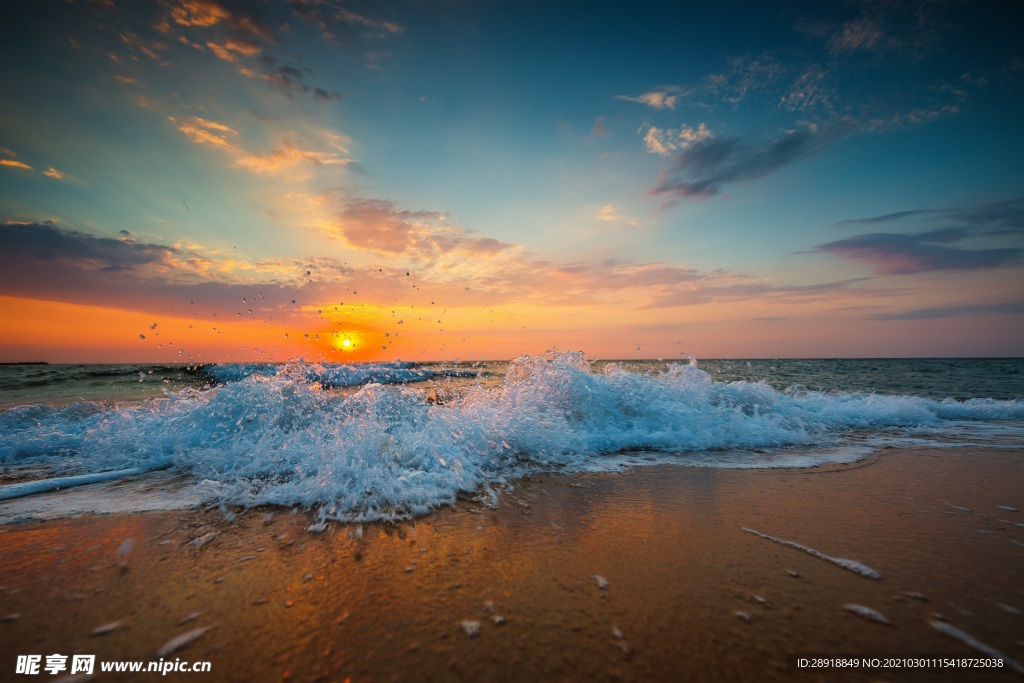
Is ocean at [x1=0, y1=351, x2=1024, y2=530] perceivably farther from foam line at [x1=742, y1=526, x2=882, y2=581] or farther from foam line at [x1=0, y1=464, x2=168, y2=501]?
foam line at [x1=742, y1=526, x2=882, y2=581]

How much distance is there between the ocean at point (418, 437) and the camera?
3.49 m

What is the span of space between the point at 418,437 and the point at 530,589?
2.61m

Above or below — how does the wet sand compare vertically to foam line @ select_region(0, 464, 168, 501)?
below

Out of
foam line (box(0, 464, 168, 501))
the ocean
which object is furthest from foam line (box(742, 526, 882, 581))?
foam line (box(0, 464, 168, 501))

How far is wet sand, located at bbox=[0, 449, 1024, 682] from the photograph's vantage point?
1538 mm

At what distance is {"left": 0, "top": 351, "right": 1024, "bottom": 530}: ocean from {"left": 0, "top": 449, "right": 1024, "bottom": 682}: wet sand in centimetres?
55

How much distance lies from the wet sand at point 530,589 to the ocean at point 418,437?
1.79 ft

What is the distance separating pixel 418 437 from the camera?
4.35m

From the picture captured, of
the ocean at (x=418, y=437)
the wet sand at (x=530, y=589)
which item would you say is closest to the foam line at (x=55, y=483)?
the ocean at (x=418, y=437)

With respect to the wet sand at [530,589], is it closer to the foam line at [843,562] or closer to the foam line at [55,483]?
the foam line at [843,562]

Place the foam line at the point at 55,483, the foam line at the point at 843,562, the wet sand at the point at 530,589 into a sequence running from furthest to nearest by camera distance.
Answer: the foam line at the point at 55,483, the foam line at the point at 843,562, the wet sand at the point at 530,589

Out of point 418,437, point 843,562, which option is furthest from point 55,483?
point 843,562

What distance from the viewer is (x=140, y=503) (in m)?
3.21

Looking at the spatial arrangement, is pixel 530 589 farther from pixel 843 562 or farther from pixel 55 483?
pixel 55 483
